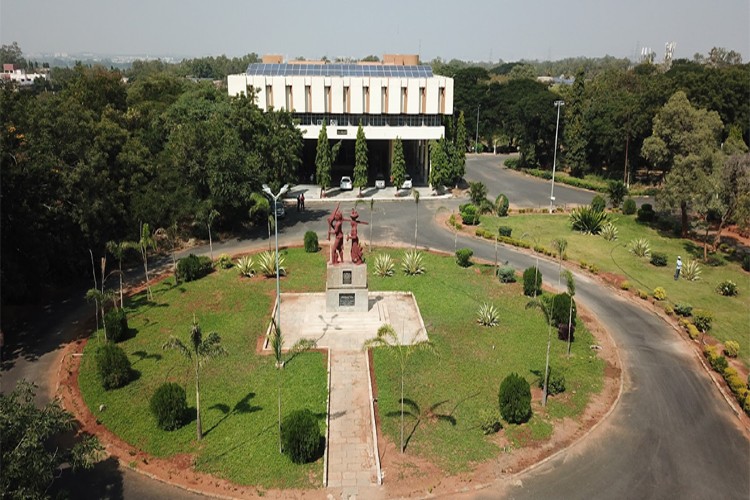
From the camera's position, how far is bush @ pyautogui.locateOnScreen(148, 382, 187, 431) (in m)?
18.1

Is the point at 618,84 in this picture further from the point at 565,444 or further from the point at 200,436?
the point at 200,436

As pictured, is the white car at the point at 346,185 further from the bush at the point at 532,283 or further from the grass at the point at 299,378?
the bush at the point at 532,283

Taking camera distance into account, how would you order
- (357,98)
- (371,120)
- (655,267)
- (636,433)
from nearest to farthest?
(636,433) → (655,267) → (357,98) → (371,120)

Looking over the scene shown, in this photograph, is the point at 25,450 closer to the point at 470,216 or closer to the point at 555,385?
the point at 555,385

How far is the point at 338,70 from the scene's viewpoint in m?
58.2

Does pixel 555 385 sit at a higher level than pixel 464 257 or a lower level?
lower

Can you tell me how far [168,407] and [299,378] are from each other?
15.9ft

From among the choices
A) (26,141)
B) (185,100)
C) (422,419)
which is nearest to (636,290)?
(422,419)

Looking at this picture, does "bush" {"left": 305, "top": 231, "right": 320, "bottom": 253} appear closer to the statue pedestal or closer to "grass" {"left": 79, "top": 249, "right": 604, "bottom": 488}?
"grass" {"left": 79, "top": 249, "right": 604, "bottom": 488}

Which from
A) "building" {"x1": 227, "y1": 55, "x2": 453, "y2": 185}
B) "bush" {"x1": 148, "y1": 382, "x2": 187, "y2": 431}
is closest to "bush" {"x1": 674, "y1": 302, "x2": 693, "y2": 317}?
"bush" {"x1": 148, "y1": 382, "x2": 187, "y2": 431}

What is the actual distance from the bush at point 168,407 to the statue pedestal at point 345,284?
387 inches

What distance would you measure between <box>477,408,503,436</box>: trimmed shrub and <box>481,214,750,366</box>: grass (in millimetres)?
12439

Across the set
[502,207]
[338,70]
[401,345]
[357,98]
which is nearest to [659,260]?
[502,207]

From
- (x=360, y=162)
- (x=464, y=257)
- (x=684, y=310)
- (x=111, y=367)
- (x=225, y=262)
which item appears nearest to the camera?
(x=111, y=367)
